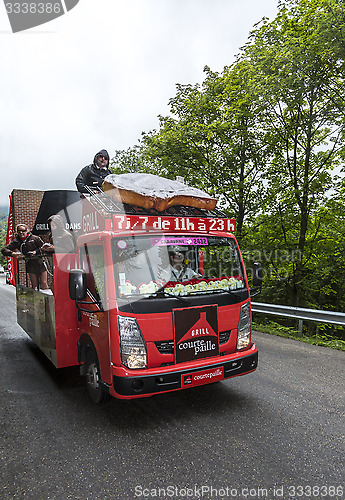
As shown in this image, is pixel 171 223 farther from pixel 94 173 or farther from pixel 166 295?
pixel 94 173

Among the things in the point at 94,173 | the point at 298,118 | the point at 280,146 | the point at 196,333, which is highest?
the point at 298,118

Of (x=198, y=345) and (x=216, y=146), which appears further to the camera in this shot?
(x=216, y=146)

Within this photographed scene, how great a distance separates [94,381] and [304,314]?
5320 mm

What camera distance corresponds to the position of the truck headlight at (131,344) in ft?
12.3

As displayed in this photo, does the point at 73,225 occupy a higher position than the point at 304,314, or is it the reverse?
the point at 73,225

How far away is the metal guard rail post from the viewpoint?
281 inches

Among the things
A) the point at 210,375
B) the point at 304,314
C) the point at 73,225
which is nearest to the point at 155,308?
the point at 210,375

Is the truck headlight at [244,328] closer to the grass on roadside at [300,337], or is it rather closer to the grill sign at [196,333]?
the grill sign at [196,333]

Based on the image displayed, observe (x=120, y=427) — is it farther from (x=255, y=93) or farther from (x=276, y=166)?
(x=276, y=166)

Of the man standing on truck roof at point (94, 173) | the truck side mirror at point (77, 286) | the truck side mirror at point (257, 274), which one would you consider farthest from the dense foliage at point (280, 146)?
the truck side mirror at point (77, 286)

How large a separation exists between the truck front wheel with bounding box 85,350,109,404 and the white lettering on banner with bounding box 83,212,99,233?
1549 millimetres

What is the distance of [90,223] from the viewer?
4.63 m

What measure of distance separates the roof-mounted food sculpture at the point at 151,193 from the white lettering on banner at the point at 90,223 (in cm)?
36

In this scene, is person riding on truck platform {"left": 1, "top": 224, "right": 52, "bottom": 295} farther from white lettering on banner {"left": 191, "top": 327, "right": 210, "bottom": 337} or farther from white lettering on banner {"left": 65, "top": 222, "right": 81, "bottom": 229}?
white lettering on banner {"left": 191, "top": 327, "right": 210, "bottom": 337}
